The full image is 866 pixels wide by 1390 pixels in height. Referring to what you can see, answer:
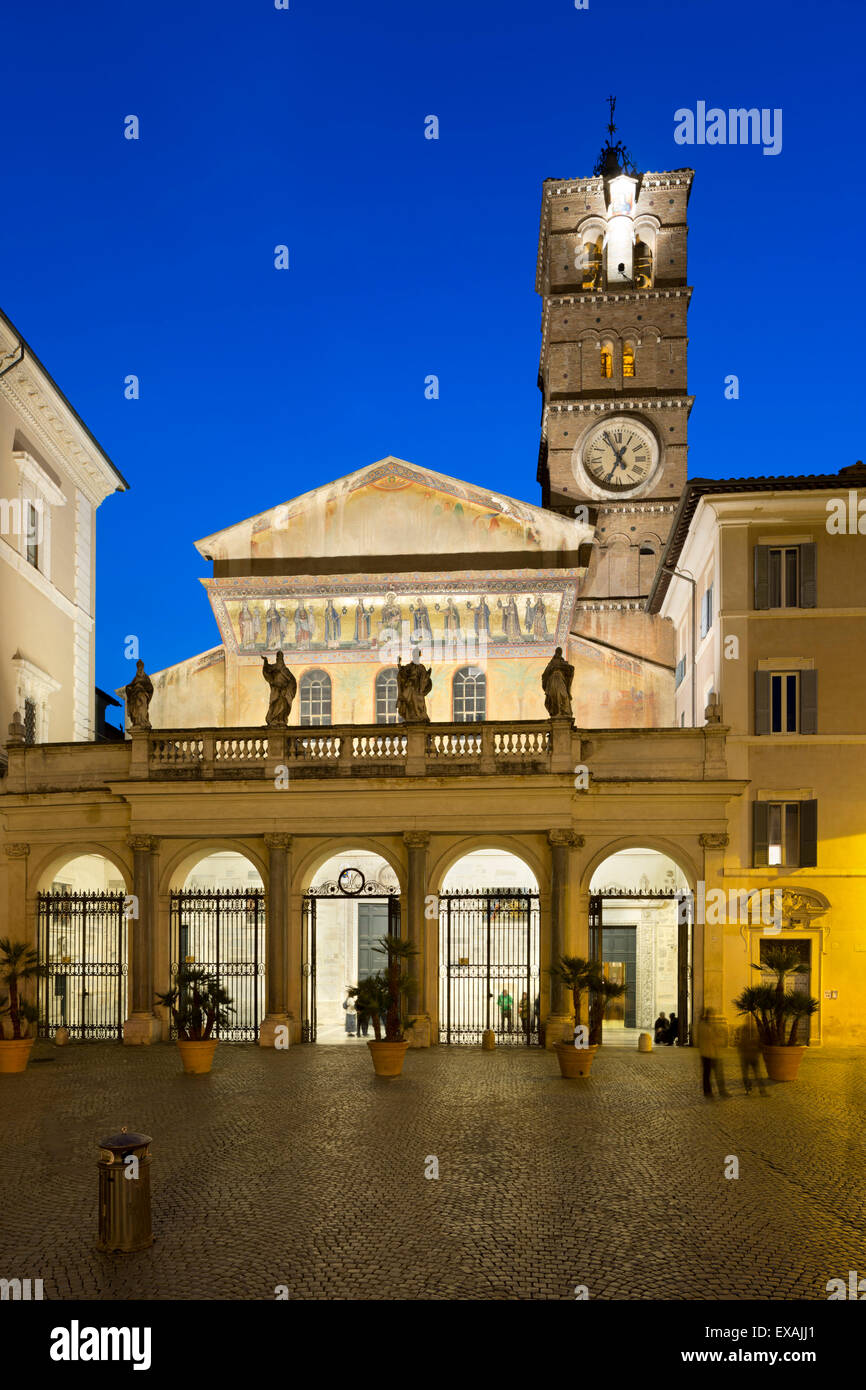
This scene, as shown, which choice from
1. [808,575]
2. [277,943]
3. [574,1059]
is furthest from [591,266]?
[574,1059]

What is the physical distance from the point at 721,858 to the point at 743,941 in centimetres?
176

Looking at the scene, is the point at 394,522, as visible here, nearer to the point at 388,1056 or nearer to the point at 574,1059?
the point at 388,1056

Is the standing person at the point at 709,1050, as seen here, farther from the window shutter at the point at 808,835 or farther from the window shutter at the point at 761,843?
the window shutter at the point at 808,835

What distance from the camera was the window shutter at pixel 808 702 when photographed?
84.7 feet

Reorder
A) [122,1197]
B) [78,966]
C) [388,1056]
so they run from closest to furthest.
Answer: [122,1197]
[388,1056]
[78,966]

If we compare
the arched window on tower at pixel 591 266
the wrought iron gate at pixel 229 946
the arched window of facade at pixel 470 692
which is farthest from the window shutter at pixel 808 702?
the arched window on tower at pixel 591 266

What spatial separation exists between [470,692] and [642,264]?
2682cm

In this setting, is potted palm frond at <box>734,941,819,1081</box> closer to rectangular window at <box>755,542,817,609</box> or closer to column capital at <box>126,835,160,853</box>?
rectangular window at <box>755,542,817,609</box>

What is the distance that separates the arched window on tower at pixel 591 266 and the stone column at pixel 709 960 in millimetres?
33635

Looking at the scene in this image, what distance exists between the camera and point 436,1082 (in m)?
20.3

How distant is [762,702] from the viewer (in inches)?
1029

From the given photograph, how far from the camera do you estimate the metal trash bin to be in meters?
10.6

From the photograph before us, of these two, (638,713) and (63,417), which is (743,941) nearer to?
(638,713)

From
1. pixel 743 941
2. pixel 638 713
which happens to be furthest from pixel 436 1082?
pixel 638 713
